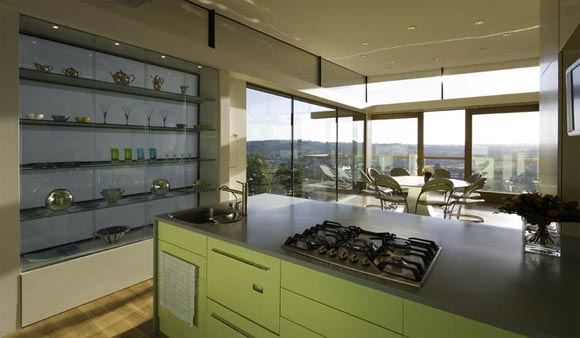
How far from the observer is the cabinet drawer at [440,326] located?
882mm

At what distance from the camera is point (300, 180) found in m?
5.52

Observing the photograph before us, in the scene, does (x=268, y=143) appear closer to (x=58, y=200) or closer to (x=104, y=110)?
(x=104, y=110)

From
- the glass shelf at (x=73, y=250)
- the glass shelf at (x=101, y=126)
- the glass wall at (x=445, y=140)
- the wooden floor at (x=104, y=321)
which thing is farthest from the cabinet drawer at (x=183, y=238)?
the glass wall at (x=445, y=140)

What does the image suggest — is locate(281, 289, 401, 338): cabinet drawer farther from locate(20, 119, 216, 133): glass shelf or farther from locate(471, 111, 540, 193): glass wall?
locate(471, 111, 540, 193): glass wall

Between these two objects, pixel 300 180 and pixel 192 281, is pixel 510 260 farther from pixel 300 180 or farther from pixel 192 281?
pixel 300 180

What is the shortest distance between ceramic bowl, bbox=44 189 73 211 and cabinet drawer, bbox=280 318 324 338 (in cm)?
227

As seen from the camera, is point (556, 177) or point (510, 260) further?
point (556, 177)

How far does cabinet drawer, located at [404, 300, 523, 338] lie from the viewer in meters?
0.88

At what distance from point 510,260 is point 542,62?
1.70m

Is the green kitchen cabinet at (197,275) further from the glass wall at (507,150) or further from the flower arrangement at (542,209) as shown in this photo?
the glass wall at (507,150)

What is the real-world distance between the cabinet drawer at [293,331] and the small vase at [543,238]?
104 centimetres

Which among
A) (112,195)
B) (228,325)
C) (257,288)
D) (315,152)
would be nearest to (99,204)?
(112,195)

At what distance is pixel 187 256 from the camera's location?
183 centimetres

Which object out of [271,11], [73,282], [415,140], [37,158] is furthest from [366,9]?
[415,140]
